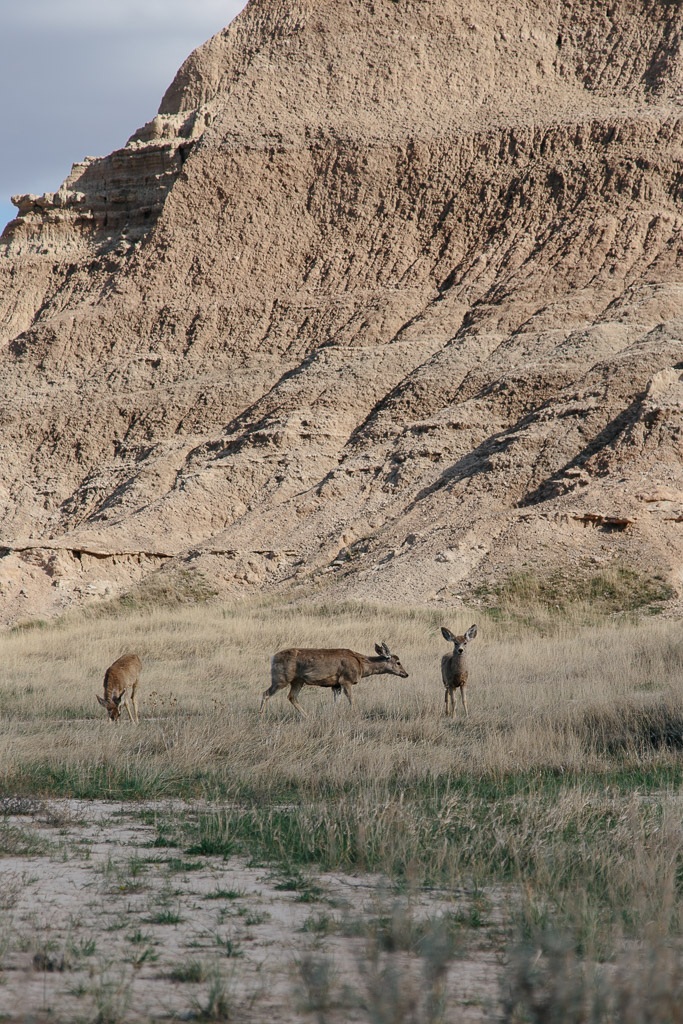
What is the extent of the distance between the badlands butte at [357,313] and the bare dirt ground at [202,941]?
73.9 ft

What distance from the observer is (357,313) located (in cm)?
4528

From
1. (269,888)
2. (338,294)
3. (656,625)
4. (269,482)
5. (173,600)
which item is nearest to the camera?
(269,888)

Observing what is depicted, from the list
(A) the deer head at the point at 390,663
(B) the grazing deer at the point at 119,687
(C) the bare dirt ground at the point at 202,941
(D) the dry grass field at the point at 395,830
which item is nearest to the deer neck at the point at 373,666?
(A) the deer head at the point at 390,663

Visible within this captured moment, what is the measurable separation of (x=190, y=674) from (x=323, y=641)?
11.5 feet

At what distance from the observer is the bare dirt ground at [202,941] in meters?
3.97

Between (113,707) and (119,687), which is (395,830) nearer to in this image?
(113,707)

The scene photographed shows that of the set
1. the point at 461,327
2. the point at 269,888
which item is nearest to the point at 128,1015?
the point at 269,888

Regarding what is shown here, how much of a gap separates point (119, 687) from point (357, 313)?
1333 inches

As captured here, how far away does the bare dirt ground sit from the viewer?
397cm

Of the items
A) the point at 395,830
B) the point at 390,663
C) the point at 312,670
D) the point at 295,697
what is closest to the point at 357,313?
the point at 390,663

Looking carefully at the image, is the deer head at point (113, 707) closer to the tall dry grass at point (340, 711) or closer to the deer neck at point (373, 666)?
the tall dry grass at point (340, 711)

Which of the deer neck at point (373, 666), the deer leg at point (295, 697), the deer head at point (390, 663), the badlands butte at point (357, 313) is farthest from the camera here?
the badlands butte at point (357, 313)

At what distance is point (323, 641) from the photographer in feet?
68.6

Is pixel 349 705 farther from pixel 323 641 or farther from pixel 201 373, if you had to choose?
pixel 201 373
